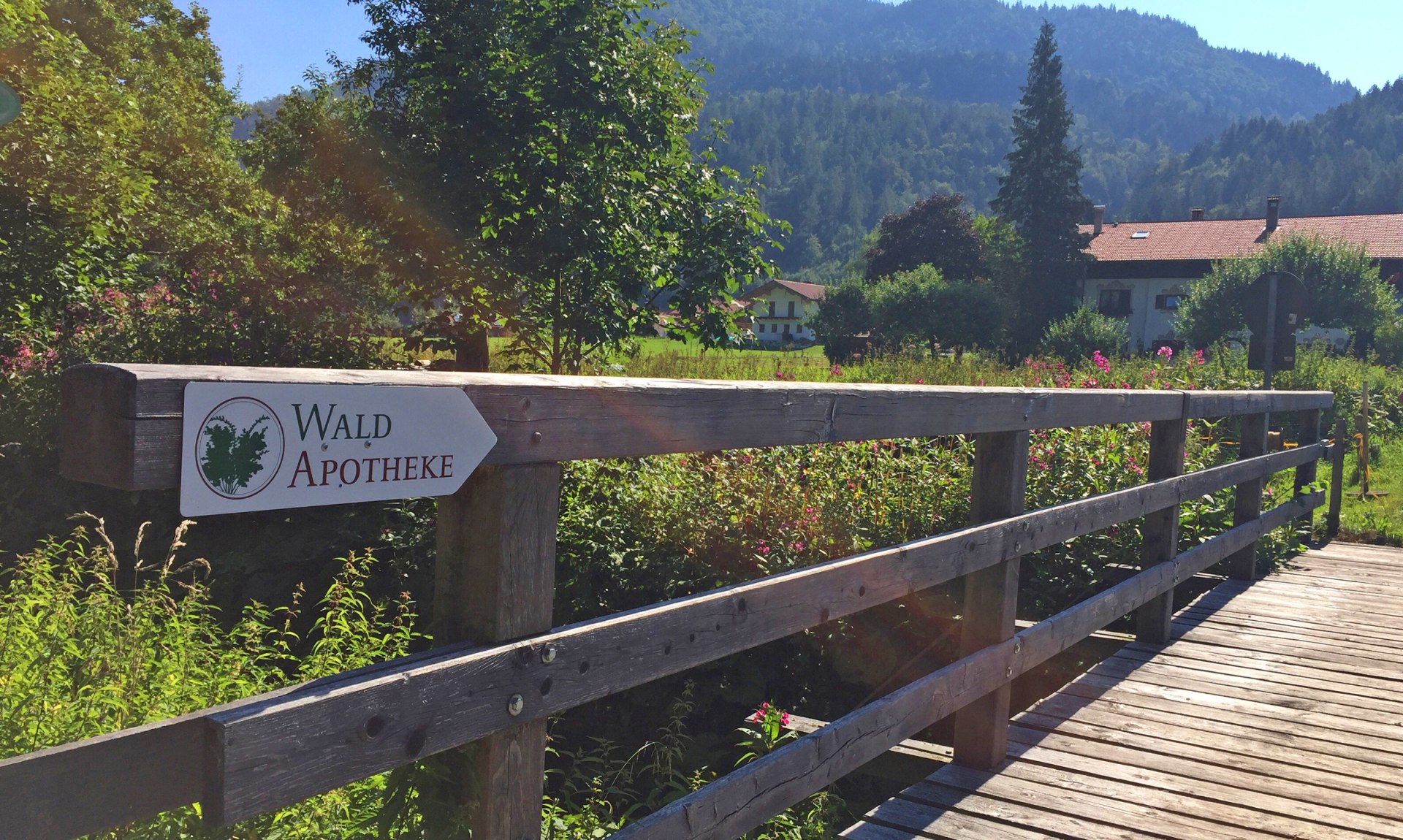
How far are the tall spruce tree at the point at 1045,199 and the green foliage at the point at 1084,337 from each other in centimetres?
1157

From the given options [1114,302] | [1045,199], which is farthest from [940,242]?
[1114,302]

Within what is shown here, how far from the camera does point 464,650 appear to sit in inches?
72.2

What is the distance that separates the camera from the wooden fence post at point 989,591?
12.8 ft

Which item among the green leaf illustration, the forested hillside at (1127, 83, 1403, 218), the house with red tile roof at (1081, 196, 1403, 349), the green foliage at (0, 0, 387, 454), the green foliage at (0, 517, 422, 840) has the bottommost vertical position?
the green foliage at (0, 517, 422, 840)

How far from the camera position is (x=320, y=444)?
151cm

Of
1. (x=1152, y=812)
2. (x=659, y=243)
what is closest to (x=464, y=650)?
(x=1152, y=812)

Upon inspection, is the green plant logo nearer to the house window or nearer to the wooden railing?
the wooden railing

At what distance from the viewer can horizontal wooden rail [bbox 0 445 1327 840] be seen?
138 centimetres

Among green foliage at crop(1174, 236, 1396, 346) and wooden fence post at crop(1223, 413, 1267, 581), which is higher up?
green foliage at crop(1174, 236, 1396, 346)

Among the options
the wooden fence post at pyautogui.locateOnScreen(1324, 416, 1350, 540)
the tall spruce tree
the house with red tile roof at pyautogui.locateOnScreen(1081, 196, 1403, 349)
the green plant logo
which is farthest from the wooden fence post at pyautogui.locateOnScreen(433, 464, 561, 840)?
the house with red tile roof at pyautogui.locateOnScreen(1081, 196, 1403, 349)

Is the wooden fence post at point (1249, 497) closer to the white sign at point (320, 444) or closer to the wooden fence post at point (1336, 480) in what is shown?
the wooden fence post at point (1336, 480)

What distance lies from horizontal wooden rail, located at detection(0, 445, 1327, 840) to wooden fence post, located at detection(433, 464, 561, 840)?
2.1 inches

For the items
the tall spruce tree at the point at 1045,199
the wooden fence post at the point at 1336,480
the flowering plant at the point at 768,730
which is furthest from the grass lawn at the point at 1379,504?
the tall spruce tree at the point at 1045,199

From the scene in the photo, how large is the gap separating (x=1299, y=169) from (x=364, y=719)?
6911 inches
